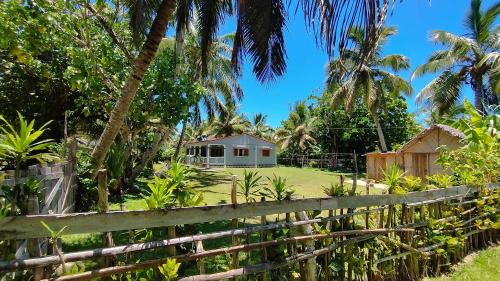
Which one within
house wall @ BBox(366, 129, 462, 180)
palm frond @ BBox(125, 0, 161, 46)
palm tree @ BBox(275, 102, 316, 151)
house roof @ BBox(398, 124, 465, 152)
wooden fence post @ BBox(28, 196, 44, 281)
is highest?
palm tree @ BBox(275, 102, 316, 151)

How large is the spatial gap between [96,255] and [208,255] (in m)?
0.86

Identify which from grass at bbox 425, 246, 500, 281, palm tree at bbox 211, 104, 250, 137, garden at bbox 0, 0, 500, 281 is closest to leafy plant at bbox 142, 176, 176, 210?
garden at bbox 0, 0, 500, 281

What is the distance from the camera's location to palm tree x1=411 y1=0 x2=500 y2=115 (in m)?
16.9

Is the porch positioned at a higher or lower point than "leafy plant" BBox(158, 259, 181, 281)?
higher

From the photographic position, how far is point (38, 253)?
7.97 ft

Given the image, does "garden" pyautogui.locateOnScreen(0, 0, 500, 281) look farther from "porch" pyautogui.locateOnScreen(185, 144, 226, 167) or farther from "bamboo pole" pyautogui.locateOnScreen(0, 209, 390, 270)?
"porch" pyautogui.locateOnScreen(185, 144, 226, 167)

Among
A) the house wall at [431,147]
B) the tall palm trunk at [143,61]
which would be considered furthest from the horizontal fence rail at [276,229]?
the house wall at [431,147]

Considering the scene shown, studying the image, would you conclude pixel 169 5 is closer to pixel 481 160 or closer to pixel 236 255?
pixel 236 255

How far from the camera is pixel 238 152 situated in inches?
1364

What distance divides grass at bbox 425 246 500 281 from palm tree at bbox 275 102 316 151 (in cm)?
3104

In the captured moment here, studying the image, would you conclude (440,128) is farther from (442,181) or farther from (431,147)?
(442,181)

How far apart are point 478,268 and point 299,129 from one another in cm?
3200

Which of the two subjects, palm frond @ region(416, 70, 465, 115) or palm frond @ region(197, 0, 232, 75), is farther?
palm frond @ region(416, 70, 465, 115)

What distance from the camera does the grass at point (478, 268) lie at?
15.0 ft
